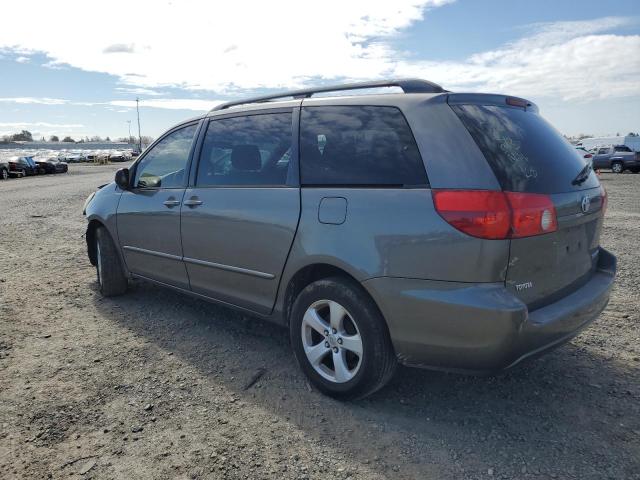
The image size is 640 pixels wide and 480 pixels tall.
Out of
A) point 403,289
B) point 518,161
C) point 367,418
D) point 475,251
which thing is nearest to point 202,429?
point 367,418

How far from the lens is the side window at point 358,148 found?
104 inches

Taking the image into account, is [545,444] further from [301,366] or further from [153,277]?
[153,277]

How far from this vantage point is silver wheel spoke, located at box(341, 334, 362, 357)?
109 inches

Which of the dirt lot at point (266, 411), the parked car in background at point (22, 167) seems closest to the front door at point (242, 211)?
the dirt lot at point (266, 411)

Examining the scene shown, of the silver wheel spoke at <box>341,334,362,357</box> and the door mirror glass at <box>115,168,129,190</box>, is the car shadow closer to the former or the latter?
the silver wheel spoke at <box>341,334,362,357</box>

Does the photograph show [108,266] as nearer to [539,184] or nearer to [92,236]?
[92,236]

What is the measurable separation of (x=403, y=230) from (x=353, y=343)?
73 centimetres

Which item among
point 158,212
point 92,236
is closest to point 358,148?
point 158,212

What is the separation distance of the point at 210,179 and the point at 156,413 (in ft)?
5.64

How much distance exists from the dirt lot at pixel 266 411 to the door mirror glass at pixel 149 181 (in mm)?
1195

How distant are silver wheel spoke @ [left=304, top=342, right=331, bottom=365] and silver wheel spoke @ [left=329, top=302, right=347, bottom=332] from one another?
18 cm

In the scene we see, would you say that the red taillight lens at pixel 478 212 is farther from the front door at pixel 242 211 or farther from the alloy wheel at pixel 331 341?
the front door at pixel 242 211

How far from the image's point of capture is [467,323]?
237 centimetres

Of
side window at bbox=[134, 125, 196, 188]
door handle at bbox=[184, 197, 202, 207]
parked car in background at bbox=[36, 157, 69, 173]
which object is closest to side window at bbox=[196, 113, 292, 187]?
door handle at bbox=[184, 197, 202, 207]
